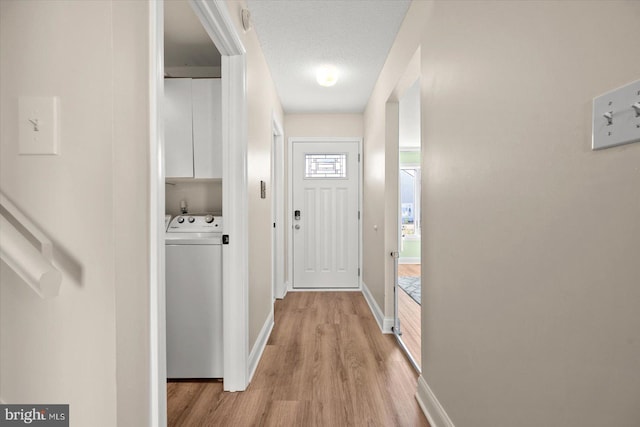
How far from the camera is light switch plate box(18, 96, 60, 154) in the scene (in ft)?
2.50

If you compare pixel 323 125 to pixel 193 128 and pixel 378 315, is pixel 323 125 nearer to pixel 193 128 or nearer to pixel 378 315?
pixel 193 128

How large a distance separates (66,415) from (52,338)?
0.19m

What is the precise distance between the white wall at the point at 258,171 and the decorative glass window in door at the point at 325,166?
134 cm

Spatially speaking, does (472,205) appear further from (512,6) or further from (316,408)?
(316,408)

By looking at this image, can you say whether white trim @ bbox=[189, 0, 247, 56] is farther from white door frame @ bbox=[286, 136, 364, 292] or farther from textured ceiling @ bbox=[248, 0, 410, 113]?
white door frame @ bbox=[286, 136, 364, 292]

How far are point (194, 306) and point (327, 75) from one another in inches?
91.4

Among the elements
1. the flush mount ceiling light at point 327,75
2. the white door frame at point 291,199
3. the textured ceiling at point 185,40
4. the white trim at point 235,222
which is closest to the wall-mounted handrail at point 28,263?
the white trim at point 235,222

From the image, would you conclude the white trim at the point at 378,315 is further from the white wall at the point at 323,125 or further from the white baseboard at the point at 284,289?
the white wall at the point at 323,125

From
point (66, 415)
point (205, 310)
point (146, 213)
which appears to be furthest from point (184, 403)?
point (146, 213)

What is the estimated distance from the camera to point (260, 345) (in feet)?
8.32

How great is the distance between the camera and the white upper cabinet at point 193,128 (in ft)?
7.84

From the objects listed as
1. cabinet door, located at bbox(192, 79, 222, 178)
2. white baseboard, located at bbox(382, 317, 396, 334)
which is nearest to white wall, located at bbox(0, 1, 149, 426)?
cabinet door, located at bbox(192, 79, 222, 178)

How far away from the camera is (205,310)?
2.12 m

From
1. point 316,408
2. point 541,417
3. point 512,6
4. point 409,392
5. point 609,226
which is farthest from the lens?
point 409,392
